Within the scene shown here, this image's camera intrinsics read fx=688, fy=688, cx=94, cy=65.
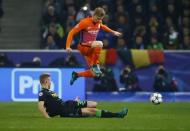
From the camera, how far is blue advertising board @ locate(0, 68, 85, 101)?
20.1 metres

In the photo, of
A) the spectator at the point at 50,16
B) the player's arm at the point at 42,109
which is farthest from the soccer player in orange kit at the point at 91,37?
the spectator at the point at 50,16

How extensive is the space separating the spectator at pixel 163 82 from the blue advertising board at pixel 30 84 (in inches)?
106

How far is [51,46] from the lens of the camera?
23.1 m

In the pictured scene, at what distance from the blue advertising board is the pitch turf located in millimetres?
3358

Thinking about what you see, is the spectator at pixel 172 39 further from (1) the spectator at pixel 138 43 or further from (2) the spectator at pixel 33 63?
(2) the spectator at pixel 33 63

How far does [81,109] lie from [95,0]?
11.4 m

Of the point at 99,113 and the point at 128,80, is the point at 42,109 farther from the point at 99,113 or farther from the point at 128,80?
the point at 128,80

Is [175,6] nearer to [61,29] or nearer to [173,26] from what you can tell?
[173,26]

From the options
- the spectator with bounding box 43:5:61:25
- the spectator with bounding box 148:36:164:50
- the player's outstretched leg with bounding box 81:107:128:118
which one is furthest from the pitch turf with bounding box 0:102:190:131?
the spectator with bounding box 43:5:61:25

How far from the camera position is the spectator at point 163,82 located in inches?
852

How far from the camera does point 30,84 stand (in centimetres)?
2014

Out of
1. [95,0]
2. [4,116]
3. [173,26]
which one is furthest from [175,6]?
[4,116]

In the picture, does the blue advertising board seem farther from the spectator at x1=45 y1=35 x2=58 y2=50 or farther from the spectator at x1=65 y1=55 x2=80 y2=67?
the spectator at x1=45 y1=35 x2=58 y2=50

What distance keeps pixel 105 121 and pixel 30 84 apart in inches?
283
